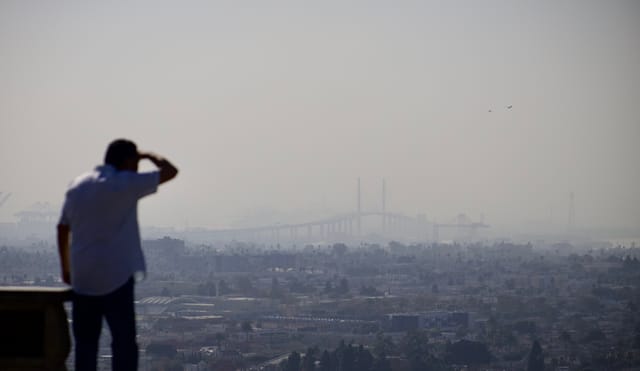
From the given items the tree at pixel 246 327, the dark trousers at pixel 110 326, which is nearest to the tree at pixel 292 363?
the tree at pixel 246 327

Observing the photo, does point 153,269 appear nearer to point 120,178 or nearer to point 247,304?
point 247,304

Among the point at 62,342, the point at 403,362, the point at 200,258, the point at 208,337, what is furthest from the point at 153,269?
the point at 62,342

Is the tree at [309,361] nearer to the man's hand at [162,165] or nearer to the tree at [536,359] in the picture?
the tree at [536,359]

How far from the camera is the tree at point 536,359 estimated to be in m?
26.3

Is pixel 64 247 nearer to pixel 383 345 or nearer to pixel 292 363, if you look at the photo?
pixel 292 363

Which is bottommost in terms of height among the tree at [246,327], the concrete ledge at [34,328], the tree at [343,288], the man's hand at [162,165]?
the tree at [246,327]

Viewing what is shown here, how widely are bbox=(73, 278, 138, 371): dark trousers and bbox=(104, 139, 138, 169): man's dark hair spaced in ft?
1.75

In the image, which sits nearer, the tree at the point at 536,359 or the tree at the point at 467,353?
the tree at the point at 536,359

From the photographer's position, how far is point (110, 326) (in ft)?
Answer: 15.6

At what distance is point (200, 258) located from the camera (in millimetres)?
57219

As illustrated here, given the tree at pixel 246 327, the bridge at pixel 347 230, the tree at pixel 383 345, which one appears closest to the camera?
the tree at pixel 383 345

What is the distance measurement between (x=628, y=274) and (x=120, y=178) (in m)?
48.3

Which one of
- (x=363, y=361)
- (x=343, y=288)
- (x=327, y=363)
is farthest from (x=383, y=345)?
(x=343, y=288)

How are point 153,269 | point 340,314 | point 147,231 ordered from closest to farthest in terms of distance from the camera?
point 340,314
point 153,269
point 147,231
